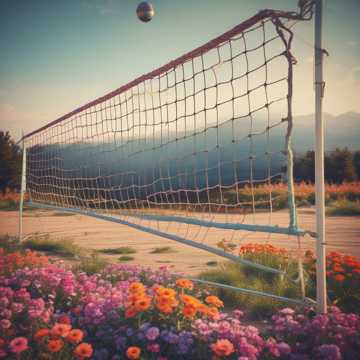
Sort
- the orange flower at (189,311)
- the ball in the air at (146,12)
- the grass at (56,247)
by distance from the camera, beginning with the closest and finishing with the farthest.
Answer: the orange flower at (189,311)
the ball in the air at (146,12)
the grass at (56,247)

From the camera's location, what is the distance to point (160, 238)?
624cm

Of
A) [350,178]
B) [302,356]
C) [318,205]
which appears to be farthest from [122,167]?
[350,178]

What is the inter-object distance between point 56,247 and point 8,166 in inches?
604

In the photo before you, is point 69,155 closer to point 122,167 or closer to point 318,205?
point 122,167

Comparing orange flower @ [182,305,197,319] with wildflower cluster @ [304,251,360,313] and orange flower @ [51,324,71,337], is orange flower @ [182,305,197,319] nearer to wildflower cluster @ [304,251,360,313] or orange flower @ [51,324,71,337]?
A: orange flower @ [51,324,71,337]

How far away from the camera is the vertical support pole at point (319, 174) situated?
205 cm

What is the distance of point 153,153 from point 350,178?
48.7ft

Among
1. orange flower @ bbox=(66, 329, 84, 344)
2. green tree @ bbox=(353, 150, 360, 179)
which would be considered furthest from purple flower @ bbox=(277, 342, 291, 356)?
green tree @ bbox=(353, 150, 360, 179)

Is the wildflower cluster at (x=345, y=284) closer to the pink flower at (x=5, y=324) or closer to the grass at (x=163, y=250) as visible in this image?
the pink flower at (x=5, y=324)

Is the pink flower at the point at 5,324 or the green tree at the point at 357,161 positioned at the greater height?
the green tree at the point at 357,161

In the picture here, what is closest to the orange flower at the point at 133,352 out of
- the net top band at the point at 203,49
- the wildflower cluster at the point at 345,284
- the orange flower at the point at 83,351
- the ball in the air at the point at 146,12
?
the orange flower at the point at 83,351

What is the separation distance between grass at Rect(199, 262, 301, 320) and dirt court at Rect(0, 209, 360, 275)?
426 mm

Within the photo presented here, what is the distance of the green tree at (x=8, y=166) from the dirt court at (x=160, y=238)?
10.4 m

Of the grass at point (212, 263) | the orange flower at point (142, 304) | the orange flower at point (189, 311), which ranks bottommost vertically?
the grass at point (212, 263)
